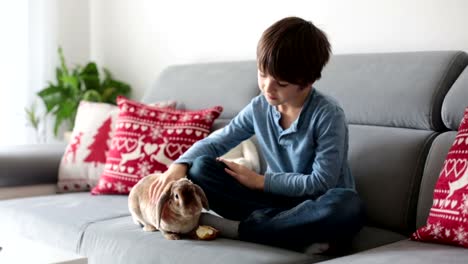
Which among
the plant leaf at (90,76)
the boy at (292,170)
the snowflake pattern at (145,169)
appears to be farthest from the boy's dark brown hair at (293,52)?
the plant leaf at (90,76)

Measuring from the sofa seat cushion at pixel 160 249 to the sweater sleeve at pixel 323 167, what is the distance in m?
0.18

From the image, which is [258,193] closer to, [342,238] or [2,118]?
[342,238]

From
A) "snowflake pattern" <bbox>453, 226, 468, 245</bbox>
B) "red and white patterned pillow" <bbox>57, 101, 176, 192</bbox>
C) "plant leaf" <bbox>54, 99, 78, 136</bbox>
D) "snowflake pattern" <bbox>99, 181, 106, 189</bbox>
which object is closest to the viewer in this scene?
"snowflake pattern" <bbox>453, 226, 468, 245</bbox>

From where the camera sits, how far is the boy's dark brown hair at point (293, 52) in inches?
66.0

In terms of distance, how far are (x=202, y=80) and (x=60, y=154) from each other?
2.02 ft

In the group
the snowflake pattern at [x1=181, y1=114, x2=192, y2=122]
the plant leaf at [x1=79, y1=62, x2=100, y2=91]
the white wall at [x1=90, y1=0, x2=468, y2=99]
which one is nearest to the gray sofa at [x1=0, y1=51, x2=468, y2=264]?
the white wall at [x1=90, y1=0, x2=468, y2=99]

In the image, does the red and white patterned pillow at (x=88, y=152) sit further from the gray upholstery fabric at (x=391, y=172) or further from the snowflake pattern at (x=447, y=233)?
the snowflake pattern at (x=447, y=233)

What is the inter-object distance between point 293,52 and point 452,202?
1.74 feet

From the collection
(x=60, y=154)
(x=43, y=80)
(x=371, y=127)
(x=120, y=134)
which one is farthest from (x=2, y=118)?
(x=371, y=127)

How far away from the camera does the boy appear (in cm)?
161

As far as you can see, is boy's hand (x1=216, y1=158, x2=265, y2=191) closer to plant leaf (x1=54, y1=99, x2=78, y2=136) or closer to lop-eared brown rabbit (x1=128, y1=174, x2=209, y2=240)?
lop-eared brown rabbit (x1=128, y1=174, x2=209, y2=240)

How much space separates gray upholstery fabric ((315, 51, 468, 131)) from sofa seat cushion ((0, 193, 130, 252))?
30.5 inches

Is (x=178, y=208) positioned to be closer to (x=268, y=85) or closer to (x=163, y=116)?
(x=268, y=85)

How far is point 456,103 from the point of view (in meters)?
1.79
